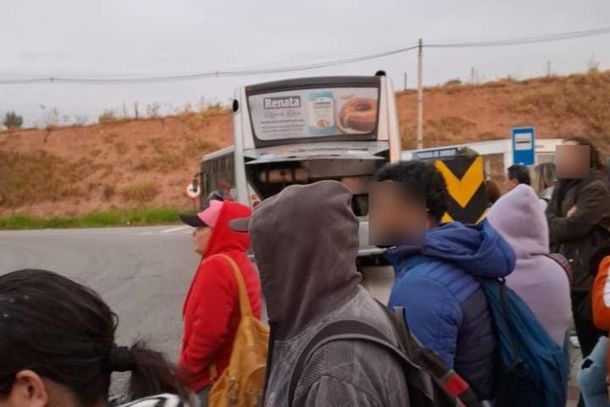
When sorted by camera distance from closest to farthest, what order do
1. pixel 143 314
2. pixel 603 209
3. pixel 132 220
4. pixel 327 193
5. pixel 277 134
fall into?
pixel 327 193 < pixel 603 209 < pixel 143 314 < pixel 277 134 < pixel 132 220

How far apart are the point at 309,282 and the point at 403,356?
284mm

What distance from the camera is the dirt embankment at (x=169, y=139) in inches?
1847

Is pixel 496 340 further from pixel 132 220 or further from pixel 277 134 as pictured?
pixel 132 220

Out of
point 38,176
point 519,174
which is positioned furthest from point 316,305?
point 38,176

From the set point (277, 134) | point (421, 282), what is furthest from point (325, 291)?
point (277, 134)

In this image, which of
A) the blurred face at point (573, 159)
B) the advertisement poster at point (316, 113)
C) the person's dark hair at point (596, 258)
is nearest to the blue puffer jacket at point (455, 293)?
the person's dark hair at point (596, 258)

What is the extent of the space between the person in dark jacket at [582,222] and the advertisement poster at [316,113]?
25.4ft

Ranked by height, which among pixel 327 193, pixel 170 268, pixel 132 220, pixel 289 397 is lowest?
pixel 132 220

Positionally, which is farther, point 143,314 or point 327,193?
point 143,314

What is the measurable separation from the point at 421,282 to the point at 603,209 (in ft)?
9.34

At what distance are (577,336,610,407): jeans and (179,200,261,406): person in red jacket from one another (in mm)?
1708

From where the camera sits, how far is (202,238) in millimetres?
3855

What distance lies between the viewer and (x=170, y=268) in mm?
15070

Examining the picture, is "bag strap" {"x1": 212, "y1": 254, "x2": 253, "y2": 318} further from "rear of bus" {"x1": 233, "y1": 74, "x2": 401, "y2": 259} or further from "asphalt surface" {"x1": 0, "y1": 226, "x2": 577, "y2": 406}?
"rear of bus" {"x1": 233, "y1": 74, "x2": 401, "y2": 259}
